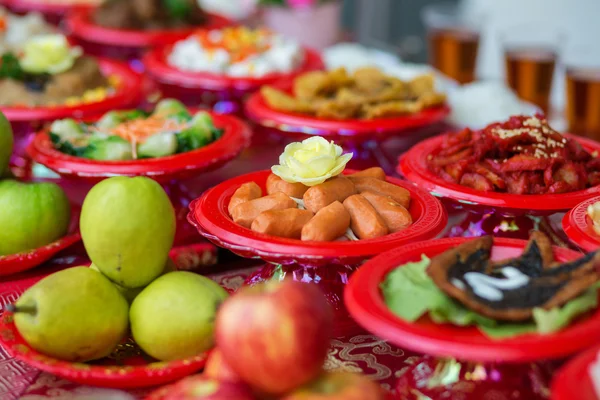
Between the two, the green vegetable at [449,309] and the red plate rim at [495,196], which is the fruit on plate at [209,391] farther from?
the red plate rim at [495,196]

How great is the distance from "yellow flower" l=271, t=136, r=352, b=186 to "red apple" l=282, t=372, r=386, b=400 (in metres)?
0.54

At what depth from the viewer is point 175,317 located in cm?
109

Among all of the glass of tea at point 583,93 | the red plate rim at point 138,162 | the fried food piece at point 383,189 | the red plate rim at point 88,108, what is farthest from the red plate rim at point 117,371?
the glass of tea at point 583,93

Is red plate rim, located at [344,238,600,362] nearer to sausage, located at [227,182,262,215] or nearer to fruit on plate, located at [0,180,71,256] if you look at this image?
sausage, located at [227,182,262,215]

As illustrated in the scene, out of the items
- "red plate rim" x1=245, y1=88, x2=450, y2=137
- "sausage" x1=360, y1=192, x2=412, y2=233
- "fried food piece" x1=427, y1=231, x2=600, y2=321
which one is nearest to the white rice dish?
"red plate rim" x1=245, y1=88, x2=450, y2=137

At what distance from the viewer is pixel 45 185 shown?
1.51 meters

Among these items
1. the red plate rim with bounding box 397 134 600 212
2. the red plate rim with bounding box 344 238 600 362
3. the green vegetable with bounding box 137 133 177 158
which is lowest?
the green vegetable with bounding box 137 133 177 158

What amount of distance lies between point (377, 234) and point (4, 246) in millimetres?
729

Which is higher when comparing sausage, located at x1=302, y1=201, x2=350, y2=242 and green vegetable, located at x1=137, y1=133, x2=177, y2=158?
sausage, located at x1=302, y1=201, x2=350, y2=242

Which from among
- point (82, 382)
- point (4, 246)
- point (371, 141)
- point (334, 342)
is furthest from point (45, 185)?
point (371, 141)

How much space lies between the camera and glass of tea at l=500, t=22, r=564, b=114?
2.45 m

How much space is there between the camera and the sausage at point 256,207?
1.29 meters

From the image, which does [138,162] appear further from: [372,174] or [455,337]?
[455,337]

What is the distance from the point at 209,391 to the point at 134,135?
3.34 ft
